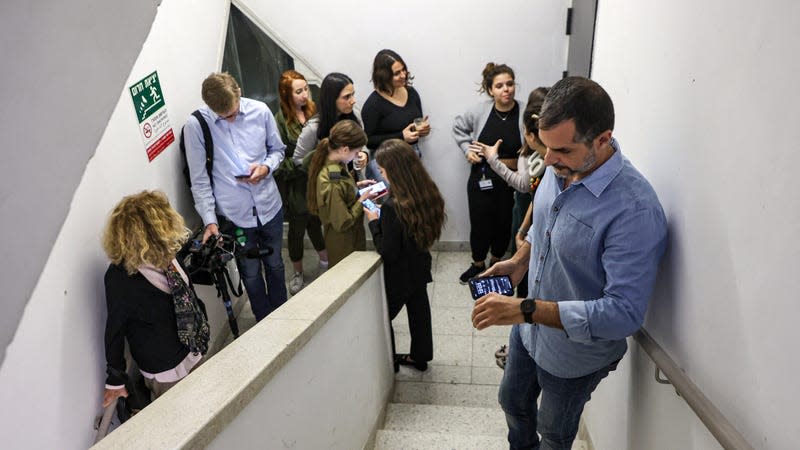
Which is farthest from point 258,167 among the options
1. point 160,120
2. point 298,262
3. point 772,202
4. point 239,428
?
point 772,202

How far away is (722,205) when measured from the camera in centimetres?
147

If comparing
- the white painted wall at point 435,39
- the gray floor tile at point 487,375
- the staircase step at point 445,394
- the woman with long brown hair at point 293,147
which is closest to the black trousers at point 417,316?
the staircase step at point 445,394

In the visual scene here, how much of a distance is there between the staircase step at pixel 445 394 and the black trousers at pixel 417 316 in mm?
180

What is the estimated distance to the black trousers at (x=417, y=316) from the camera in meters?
3.29

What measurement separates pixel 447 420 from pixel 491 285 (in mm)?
1178

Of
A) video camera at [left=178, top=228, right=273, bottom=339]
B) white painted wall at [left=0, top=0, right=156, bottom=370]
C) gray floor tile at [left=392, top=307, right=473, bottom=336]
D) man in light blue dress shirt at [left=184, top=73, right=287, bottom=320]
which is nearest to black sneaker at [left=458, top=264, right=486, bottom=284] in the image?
gray floor tile at [left=392, top=307, right=473, bottom=336]

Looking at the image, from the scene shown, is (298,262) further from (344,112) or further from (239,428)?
(239,428)

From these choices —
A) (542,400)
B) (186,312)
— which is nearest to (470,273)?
(542,400)

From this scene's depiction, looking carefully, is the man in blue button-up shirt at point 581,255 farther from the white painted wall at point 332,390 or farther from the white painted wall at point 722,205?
the white painted wall at point 332,390

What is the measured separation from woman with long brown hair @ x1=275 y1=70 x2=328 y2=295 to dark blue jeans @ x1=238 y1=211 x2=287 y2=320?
423 millimetres

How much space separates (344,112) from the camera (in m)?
3.96

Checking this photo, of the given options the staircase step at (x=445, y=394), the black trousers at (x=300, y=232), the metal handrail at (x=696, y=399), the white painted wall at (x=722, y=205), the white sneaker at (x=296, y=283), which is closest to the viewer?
the white painted wall at (x=722, y=205)

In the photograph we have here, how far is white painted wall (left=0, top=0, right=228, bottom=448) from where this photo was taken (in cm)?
194

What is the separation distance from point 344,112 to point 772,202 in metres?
3.09
